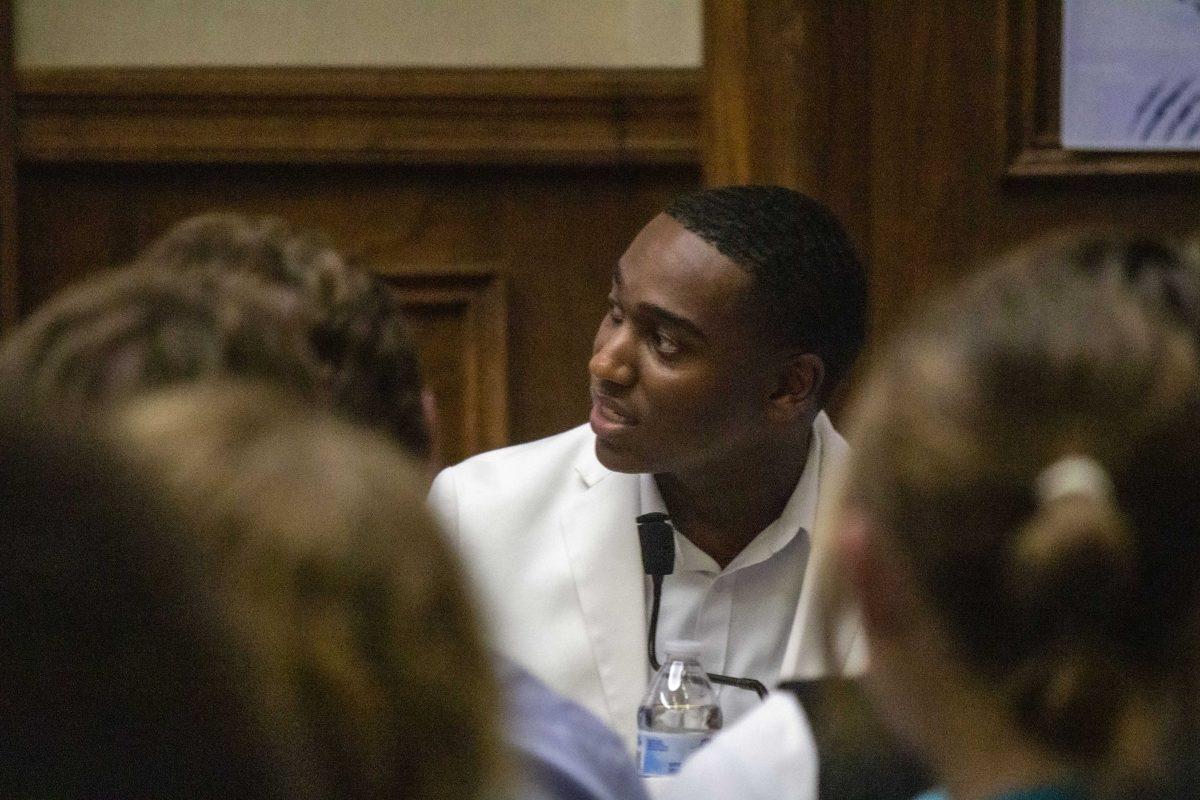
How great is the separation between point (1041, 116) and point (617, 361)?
74 centimetres

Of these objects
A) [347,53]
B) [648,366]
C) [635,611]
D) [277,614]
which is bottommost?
[635,611]

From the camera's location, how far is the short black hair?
1.76m

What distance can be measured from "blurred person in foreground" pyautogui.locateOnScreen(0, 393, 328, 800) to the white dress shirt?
1176 mm

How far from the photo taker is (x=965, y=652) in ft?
2.28

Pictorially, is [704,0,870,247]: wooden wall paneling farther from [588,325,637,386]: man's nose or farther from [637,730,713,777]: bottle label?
[637,730,713,777]: bottle label

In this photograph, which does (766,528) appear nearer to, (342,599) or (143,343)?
(143,343)

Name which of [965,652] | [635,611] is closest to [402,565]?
[965,652]

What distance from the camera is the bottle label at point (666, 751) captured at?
1.40 meters

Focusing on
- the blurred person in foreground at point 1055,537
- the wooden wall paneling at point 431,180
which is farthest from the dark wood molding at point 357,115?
the blurred person in foreground at point 1055,537

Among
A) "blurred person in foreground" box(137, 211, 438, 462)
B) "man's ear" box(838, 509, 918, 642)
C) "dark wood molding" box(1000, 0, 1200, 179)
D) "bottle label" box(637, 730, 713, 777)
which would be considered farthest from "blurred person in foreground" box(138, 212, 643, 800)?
"dark wood molding" box(1000, 0, 1200, 179)

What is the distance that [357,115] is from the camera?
2070mm

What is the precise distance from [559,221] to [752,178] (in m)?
0.29

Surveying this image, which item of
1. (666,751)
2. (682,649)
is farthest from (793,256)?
(666,751)

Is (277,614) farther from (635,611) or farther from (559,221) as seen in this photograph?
(559,221)
